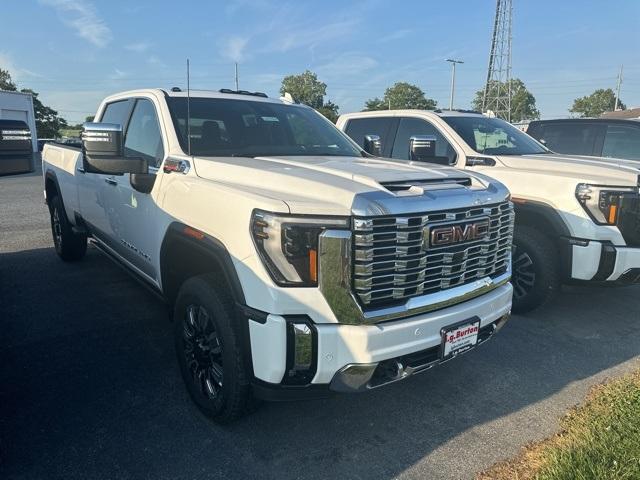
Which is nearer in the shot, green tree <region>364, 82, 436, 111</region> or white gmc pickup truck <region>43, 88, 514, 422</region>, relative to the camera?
white gmc pickup truck <region>43, 88, 514, 422</region>

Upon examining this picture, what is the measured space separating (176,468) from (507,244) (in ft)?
7.73

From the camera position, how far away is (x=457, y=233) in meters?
2.65

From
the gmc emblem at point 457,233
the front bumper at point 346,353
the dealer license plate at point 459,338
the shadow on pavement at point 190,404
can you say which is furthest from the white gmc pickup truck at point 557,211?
the front bumper at point 346,353

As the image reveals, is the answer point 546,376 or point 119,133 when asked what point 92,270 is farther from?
point 546,376

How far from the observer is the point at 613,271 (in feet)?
13.9

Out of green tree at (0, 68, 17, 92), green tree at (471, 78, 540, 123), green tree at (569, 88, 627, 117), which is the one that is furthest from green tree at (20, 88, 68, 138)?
green tree at (569, 88, 627, 117)

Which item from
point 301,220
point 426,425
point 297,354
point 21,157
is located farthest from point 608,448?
point 21,157

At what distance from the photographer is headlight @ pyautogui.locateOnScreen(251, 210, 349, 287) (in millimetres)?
2297

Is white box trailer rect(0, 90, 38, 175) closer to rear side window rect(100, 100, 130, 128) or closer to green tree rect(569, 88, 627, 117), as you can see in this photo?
rear side window rect(100, 100, 130, 128)

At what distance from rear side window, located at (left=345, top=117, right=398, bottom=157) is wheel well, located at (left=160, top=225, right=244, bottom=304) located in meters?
3.72

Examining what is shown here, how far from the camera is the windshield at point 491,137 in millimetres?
5641

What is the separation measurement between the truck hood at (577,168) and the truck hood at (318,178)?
1942 millimetres

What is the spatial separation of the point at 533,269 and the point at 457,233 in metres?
2.33

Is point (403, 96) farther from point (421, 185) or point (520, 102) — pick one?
point (421, 185)
